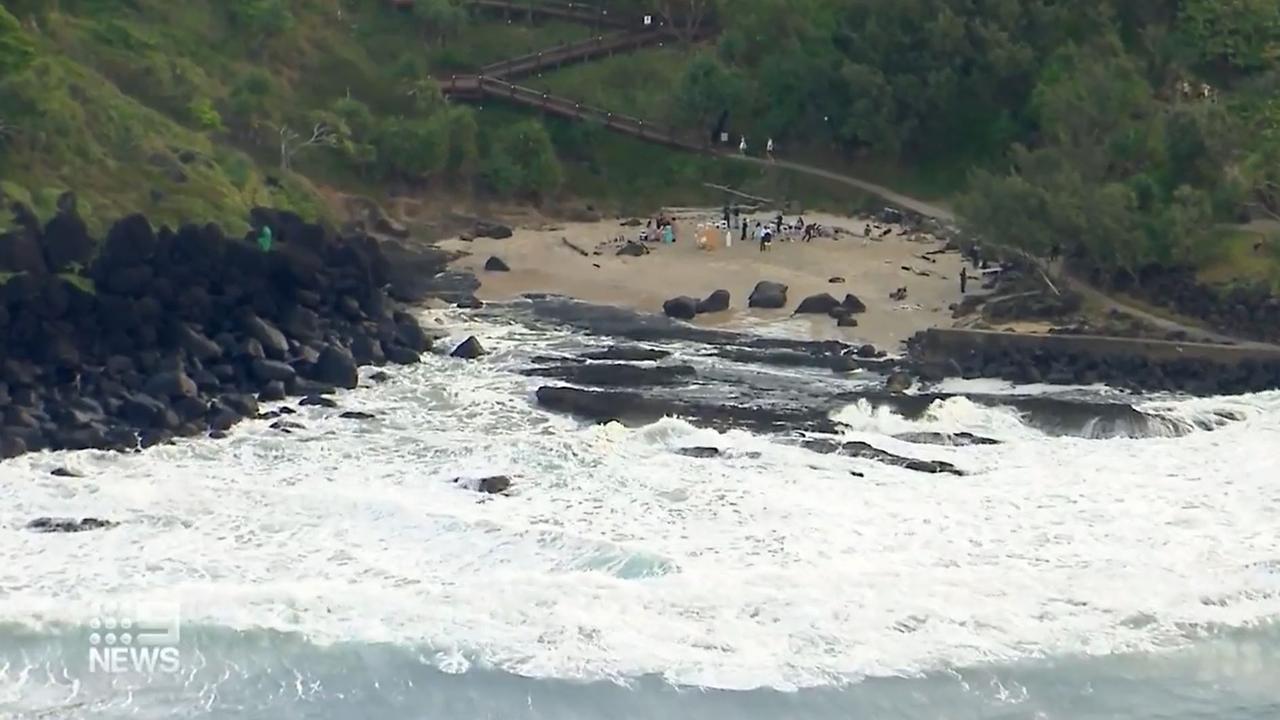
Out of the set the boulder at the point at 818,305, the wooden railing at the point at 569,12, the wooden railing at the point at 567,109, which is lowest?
the boulder at the point at 818,305

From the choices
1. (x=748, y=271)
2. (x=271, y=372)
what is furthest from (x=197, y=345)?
(x=748, y=271)

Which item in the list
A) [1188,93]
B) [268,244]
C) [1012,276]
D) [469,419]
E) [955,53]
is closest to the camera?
[469,419]

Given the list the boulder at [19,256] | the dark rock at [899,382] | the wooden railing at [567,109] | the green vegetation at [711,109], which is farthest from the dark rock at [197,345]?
the wooden railing at [567,109]

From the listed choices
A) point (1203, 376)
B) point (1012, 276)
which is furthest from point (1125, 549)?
point (1012, 276)

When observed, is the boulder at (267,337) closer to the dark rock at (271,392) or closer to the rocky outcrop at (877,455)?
the dark rock at (271,392)

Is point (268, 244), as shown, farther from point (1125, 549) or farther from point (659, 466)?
point (1125, 549)

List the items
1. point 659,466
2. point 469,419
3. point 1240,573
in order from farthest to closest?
1. point 469,419
2. point 659,466
3. point 1240,573
